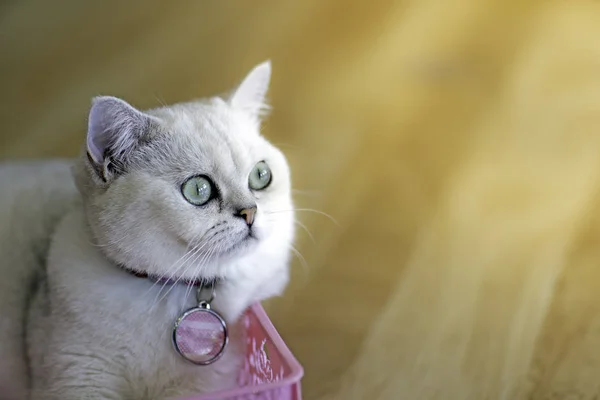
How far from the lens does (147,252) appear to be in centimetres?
88

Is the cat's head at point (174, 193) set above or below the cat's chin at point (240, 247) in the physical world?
above

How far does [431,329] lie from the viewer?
1.18 meters

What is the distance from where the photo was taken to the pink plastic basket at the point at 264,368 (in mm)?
770

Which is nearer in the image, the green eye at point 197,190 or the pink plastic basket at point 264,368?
the pink plastic basket at point 264,368

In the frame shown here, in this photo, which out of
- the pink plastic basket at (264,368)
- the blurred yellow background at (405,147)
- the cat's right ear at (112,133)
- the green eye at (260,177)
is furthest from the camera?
the blurred yellow background at (405,147)

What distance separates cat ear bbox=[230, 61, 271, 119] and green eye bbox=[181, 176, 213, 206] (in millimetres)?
205

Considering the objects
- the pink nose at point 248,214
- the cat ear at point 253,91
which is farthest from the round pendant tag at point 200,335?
the cat ear at point 253,91

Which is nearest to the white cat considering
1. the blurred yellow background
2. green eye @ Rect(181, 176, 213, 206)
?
green eye @ Rect(181, 176, 213, 206)

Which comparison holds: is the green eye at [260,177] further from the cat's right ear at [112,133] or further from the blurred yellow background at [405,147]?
the blurred yellow background at [405,147]

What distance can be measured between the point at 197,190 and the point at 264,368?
0.87ft

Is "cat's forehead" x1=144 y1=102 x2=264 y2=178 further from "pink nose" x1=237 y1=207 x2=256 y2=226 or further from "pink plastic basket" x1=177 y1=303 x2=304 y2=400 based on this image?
"pink plastic basket" x1=177 y1=303 x2=304 y2=400

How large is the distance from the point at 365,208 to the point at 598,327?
538 mm

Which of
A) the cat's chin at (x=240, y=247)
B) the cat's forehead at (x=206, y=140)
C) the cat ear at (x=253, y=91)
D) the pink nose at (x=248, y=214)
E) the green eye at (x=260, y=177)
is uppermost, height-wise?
the cat ear at (x=253, y=91)

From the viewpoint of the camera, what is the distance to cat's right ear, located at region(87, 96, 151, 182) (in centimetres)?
87
